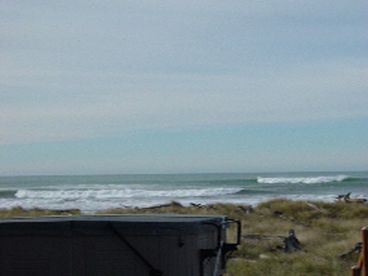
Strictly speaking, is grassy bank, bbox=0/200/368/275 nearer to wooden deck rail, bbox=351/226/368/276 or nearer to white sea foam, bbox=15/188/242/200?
wooden deck rail, bbox=351/226/368/276

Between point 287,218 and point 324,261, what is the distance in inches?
490

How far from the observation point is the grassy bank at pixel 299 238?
39.6ft

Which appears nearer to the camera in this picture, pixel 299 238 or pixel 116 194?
pixel 299 238

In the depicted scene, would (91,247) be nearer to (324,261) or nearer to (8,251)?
(8,251)

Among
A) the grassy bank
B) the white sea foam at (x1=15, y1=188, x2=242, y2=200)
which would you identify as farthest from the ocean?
the grassy bank

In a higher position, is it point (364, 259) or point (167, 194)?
point (364, 259)

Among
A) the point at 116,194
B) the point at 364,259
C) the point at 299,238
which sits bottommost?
the point at 116,194

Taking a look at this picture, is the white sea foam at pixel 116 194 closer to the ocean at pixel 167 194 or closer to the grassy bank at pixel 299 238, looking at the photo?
the ocean at pixel 167 194

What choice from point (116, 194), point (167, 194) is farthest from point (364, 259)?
point (116, 194)

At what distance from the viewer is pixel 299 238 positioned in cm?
1744

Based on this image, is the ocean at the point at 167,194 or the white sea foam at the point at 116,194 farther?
the white sea foam at the point at 116,194

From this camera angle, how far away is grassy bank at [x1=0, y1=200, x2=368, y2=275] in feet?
39.6

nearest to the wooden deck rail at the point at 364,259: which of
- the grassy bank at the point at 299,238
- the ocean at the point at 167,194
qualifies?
the grassy bank at the point at 299,238

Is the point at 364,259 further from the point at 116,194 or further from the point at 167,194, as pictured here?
the point at 116,194
